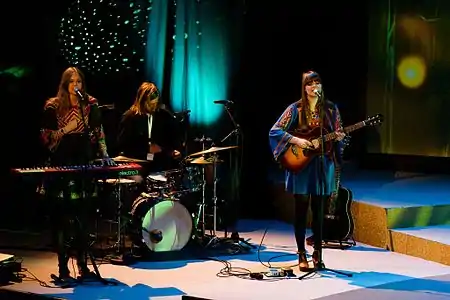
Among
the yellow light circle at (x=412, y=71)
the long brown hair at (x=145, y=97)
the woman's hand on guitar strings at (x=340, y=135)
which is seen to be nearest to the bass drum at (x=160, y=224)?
the long brown hair at (x=145, y=97)

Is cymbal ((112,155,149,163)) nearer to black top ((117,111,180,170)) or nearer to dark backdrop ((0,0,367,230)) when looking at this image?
black top ((117,111,180,170))

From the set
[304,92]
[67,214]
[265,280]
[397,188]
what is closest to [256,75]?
[397,188]

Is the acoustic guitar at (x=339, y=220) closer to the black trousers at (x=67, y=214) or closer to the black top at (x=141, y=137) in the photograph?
the black top at (x=141, y=137)

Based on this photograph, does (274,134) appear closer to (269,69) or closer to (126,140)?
(126,140)

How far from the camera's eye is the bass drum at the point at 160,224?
6652mm

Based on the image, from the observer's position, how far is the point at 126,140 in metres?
7.02

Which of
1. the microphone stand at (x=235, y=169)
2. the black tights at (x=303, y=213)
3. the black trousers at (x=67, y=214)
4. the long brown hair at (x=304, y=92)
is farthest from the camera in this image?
the microphone stand at (x=235, y=169)

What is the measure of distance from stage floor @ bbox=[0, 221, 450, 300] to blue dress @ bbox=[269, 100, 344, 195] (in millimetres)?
702

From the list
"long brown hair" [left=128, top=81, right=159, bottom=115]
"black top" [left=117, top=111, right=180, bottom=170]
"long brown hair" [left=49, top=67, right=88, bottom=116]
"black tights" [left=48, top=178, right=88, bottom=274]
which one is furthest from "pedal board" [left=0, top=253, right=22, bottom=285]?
"long brown hair" [left=128, top=81, right=159, bottom=115]

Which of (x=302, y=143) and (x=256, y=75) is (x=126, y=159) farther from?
(x=256, y=75)

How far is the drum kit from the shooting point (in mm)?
6684

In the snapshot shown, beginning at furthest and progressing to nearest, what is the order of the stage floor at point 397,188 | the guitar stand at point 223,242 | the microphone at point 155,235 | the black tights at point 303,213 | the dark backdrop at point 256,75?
the dark backdrop at point 256,75 < the stage floor at point 397,188 < the guitar stand at point 223,242 < the microphone at point 155,235 < the black tights at point 303,213

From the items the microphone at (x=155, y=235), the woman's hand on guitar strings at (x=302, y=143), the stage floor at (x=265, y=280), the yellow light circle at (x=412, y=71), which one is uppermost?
the yellow light circle at (x=412, y=71)

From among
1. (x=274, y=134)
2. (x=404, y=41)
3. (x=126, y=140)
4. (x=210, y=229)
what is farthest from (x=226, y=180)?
(x=404, y=41)
